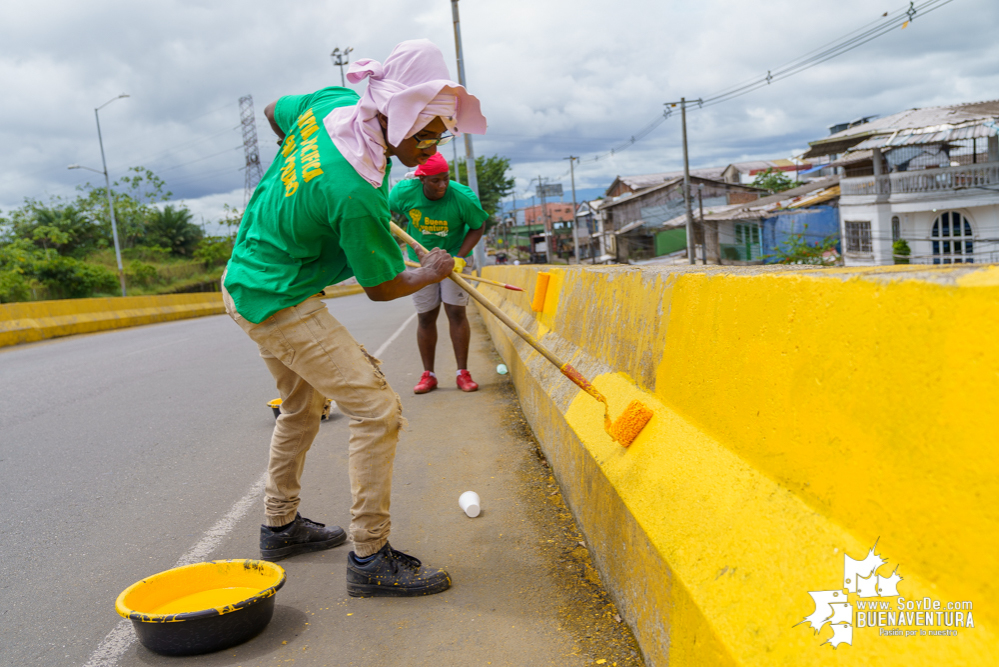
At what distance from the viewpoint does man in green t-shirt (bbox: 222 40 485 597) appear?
104 inches

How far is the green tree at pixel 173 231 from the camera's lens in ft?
169

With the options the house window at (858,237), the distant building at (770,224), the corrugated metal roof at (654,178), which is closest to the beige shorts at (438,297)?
the distant building at (770,224)

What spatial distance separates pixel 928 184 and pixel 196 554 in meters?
34.0

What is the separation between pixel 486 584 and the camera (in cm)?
297

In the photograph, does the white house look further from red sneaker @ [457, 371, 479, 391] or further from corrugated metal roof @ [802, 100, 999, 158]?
red sneaker @ [457, 371, 479, 391]

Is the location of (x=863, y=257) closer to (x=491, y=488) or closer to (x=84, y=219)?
(x=491, y=488)

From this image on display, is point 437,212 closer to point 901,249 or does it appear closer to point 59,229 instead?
point 901,249

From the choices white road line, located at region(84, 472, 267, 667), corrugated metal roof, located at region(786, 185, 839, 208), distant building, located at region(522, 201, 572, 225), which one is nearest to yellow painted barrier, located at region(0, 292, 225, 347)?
white road line, located at region(84, 472, 267, 667)

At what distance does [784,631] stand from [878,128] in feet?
116

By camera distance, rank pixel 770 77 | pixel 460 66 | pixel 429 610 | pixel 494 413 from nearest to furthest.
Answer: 1. pixel 429 610
2. pixel 494 413
3. pixel 460 66
4. pixel 770 77

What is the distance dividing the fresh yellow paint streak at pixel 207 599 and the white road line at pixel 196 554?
0.14 meters

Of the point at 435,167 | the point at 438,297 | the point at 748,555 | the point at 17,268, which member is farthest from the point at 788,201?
the point at 748,555

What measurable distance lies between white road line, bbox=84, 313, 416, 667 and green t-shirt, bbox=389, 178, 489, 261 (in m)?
2.86

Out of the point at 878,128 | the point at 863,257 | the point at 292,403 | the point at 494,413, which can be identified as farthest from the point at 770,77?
the point at 292,403
